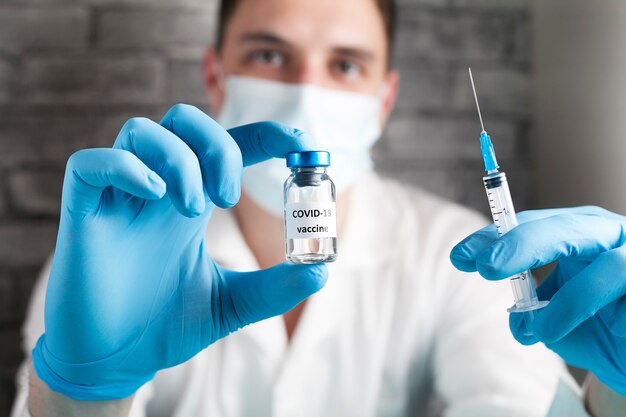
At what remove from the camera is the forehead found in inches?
60.1

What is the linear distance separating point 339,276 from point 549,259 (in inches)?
30.4

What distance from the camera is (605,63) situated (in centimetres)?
170

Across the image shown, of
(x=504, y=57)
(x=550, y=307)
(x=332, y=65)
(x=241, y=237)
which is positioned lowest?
(x=550, y=307)

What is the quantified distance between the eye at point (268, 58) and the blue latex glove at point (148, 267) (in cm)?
64

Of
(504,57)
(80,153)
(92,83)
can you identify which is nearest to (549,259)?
(80,153)

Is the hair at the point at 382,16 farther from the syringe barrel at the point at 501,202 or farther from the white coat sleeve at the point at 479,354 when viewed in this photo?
the syringe barrel at the point at 501,202

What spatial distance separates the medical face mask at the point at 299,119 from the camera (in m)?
1.43

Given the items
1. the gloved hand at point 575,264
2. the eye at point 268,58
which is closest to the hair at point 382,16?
the eye at point 268,58

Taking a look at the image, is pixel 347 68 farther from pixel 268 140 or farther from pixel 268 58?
pixel 268 140

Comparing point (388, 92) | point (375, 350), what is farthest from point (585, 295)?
point (388, 92)

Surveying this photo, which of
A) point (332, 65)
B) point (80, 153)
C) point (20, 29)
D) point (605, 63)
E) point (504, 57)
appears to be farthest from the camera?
point (504, 57)

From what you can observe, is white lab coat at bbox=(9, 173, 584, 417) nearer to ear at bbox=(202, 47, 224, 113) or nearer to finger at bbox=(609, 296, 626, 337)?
ear at bbox=(202, 47, 224, 113)

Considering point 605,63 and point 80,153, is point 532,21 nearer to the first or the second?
point 605,63

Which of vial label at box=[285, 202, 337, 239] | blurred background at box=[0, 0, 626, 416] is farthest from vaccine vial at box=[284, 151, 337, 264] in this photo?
blurred background at box=[0, 0, 626, 416]
